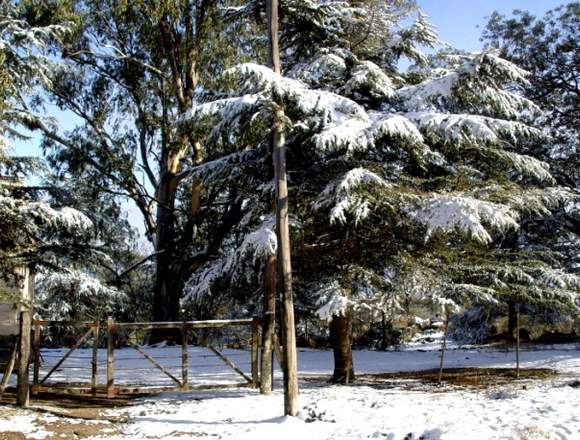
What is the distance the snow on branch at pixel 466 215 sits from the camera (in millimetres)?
9133

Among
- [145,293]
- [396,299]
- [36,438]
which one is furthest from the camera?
[145,293]

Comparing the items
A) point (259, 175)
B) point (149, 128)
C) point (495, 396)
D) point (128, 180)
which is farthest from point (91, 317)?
point (495, 396)

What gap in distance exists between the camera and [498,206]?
376 inches

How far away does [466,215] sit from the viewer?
9.11 meters

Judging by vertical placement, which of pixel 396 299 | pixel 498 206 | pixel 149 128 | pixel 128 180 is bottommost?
pixel 396 299

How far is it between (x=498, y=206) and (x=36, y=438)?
754cm

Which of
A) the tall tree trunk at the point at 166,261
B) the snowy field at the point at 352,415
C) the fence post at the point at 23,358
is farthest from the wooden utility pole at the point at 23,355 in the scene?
the tall tree trunk at the point at 166,261

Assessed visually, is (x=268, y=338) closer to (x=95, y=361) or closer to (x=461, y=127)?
(x=95, y=361)

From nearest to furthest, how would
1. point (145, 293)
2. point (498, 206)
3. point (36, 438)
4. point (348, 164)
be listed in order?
point (36, 438) < point (498, 206) < point (348, 164) < point (145, 293)

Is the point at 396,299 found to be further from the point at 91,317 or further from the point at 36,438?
the point at 91,317

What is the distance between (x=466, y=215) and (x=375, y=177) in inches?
66.4

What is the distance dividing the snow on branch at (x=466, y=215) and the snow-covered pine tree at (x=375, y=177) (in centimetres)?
2

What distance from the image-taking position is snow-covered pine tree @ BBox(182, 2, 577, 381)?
9.80 meters

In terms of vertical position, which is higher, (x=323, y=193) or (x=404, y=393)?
(x=323, y=193)
